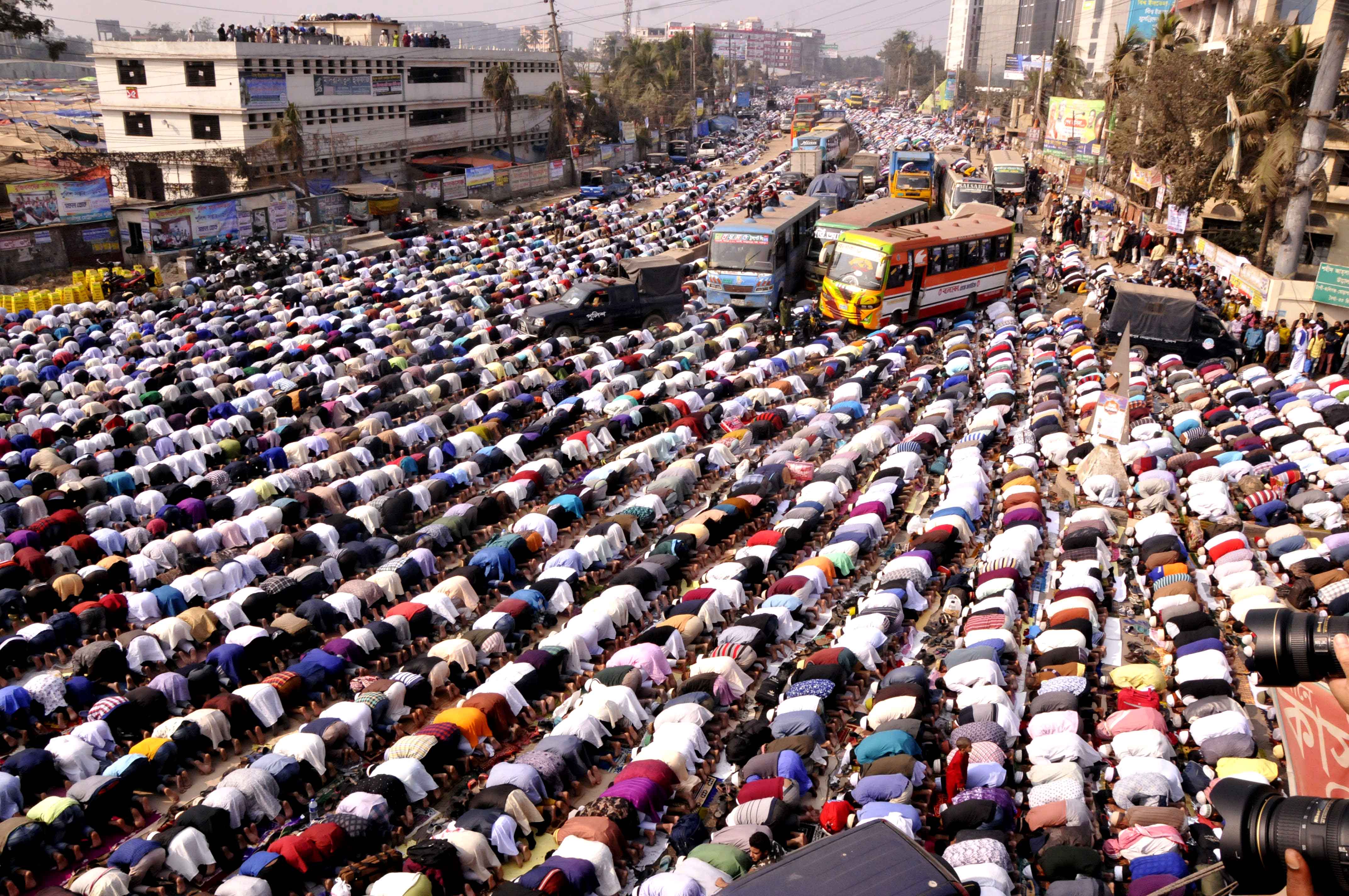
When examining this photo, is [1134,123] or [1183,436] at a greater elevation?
[1134,123]

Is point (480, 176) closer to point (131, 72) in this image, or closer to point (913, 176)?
point (131, 72)

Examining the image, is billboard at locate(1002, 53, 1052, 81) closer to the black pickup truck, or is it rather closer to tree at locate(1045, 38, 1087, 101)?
tree at locate(1045, 38, 1087, 101)

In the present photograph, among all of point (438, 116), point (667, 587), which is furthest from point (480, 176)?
point (667, 587)

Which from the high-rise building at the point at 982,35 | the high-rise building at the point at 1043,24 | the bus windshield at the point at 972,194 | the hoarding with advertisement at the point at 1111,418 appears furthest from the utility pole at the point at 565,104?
the high-rise building at the point at 982,35

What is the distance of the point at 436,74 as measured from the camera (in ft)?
155

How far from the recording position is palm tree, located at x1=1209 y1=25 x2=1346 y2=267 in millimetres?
23531

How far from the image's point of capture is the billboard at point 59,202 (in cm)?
2812

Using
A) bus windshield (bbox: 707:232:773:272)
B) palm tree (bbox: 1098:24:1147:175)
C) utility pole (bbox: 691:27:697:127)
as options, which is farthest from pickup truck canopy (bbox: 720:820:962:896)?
utility pole (bbox: 691:27:697:127)

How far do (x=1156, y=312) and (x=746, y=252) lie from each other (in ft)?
29.8

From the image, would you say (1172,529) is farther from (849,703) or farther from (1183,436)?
(849,703)

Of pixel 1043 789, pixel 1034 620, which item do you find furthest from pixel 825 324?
pixel 1043 789

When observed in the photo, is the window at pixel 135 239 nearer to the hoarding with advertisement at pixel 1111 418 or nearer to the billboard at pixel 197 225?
the billboard at pixel 197 225

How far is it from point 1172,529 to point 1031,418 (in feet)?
17.1

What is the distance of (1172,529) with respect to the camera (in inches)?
475
